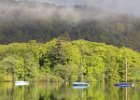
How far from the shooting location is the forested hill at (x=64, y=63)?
110 meters

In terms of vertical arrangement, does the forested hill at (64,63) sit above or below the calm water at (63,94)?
above

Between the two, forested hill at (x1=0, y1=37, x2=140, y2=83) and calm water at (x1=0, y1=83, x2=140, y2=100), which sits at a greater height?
forested hill at (x1=0, y1=37, x2=140, y2=83)

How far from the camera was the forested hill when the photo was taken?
10994 centimetres

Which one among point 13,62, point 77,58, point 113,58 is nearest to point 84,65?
point 77,58

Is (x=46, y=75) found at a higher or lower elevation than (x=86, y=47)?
lower

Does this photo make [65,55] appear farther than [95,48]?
No

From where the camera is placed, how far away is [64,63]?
117 metres

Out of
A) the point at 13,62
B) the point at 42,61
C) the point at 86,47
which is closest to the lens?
the point at 13,62

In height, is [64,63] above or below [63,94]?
above

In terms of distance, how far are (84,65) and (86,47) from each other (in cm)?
941

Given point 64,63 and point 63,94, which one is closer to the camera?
point 63,94

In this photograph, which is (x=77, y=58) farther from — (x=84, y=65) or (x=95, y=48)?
(x=95, y=48)

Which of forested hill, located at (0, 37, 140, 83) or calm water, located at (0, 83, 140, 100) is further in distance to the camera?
forested hill, located at (0, 37, 140, 83)

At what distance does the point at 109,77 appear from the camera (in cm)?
12119
